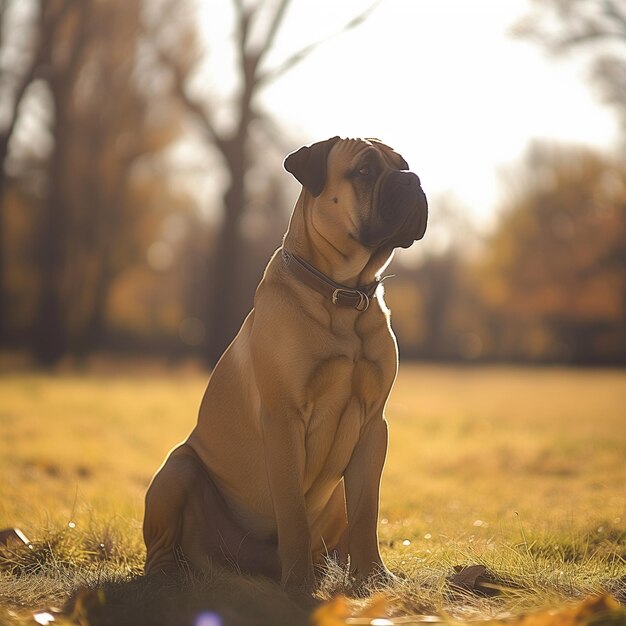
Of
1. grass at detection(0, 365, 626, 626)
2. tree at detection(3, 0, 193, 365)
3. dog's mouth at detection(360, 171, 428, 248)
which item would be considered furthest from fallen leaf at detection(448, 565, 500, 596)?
tree at detection(3, 0, 193, 365)

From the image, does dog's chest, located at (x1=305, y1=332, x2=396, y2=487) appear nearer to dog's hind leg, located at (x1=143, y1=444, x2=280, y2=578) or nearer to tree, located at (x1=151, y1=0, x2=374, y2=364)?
dog's hind leg, located at (x1=143, y1=444, x2=280, y2=578)

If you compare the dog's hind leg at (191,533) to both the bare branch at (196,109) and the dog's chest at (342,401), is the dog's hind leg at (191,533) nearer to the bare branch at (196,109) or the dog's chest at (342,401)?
the dog's chest at (342,401)

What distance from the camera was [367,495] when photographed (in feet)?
11.6

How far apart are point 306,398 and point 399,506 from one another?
2442 mm

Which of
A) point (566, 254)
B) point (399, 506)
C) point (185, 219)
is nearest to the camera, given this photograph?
point (399, 506)

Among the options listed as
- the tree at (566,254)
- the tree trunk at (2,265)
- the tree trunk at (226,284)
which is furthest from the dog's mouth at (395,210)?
the tree at (566,254)

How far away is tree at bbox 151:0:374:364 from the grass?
2.82 m

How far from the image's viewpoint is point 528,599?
9.36 feet

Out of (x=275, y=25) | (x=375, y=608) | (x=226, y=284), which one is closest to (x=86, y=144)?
(x=226, y=284)

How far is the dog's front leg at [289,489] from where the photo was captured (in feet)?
10.9

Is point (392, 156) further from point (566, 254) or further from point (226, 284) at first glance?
point (566, 254)

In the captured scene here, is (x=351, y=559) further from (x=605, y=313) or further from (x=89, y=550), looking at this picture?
(x=605, y=313)

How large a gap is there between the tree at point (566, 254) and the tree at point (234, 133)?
1608 cm

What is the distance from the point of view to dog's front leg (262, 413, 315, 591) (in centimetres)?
331
